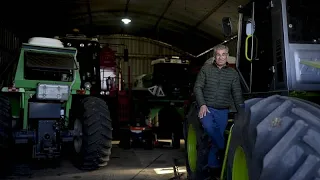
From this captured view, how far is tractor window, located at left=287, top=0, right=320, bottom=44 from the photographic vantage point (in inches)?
122

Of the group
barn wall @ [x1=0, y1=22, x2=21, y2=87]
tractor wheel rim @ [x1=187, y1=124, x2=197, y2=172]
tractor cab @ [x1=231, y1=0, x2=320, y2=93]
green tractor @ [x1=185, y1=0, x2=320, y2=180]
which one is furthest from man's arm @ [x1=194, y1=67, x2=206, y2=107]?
barn wall @ [x1=0, y1=22, x2=21, y2=87]

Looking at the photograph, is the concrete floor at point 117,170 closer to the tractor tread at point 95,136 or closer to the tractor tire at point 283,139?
the tractor tread at point 95,136

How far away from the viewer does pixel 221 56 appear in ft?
13.6

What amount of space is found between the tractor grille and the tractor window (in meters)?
4.61

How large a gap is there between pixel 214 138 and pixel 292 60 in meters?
1.37

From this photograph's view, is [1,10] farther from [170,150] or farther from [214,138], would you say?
[214,138]

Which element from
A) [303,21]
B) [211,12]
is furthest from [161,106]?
[303,21]

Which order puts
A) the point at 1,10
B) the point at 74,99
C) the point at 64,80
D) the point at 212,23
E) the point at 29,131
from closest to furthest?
the point at 29,131 → the point at 64,80 → the point at 74,99 → the point at 1,10 → the point at 212,23

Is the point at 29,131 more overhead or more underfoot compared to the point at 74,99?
more underfoot

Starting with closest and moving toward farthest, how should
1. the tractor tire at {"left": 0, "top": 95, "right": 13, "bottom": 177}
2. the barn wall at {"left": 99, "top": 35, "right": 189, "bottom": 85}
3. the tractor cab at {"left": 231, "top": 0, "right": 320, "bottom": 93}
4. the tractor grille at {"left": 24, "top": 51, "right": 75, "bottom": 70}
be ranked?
the tractor cab at {"left": 231, "top": 0, "right": 320, "bottom": 93} → the tractor tire at {"left": 0, "top": 95, "right": 13, "bottom": 177} → the tractor grille at {"left": 24, "top": 51, "right": 75, "bottom": 70} → the barn wall at {"left": 99, "top": 35, "right": 189, "bottom": 85}

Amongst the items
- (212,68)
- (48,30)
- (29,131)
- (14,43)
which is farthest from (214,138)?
(48,30)

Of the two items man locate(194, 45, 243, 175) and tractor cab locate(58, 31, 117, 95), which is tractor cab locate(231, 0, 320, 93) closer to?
man locate(194, 45, 243, 175)

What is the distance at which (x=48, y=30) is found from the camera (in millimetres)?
15859

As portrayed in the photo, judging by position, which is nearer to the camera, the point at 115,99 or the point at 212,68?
the point at 212,68
